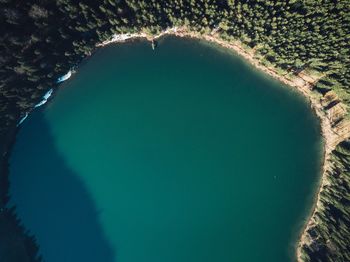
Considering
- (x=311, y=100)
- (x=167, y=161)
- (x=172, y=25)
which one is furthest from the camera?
(x=311, y=100)

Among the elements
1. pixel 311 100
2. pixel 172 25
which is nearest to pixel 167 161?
pixel 172 25

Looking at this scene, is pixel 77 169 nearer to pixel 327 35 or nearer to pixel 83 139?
pixel 83 139

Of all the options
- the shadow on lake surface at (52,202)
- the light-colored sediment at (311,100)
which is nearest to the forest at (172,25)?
the light-colored sediment at (311,100)

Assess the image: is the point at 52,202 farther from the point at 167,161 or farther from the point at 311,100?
the point at 311,100

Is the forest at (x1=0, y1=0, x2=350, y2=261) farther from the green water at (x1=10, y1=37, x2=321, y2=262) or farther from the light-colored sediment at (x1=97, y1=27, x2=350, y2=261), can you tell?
the green water at (x1=10, y1=37, x2=321, y2=262)

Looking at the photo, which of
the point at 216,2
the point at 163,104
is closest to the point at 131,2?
the point at 216,2

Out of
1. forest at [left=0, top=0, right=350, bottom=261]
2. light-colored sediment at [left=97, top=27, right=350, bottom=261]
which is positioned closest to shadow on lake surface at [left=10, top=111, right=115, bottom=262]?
forest at [left=0, top=0, right=350, bottom=261]
